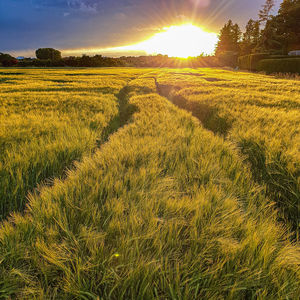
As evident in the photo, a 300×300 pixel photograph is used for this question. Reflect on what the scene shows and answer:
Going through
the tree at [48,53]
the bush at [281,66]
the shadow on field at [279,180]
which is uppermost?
the tree at [48,53]

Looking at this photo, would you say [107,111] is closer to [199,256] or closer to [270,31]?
[199,256]

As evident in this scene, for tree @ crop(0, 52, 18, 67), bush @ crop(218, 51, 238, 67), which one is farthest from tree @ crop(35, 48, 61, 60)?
bush @ crop(218, 51, 238, 67)

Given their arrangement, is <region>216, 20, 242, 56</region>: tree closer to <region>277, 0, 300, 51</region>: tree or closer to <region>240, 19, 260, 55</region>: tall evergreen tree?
<region>240, 19, 260, 55</region>: tall evergreen tree

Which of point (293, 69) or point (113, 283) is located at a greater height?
point (293, 69)

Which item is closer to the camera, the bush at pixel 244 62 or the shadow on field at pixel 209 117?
the shadow on field at pixel 209 117

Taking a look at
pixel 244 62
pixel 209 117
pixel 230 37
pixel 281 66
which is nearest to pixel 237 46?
pixel 230 37

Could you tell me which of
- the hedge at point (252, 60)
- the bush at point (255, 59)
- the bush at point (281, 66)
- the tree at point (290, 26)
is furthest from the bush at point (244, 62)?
the tree at point (290, 26)

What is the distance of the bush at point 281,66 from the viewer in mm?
27263

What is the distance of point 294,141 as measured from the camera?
265 cm

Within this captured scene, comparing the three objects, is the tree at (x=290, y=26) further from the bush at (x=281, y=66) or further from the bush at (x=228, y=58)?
the bush at (x=228, y=58)

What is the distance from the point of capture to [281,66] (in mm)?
30125

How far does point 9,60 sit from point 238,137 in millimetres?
86312

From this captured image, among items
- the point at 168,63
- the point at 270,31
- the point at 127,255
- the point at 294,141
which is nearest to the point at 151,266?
the point at 127,255

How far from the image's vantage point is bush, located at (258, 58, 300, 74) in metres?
27.3
